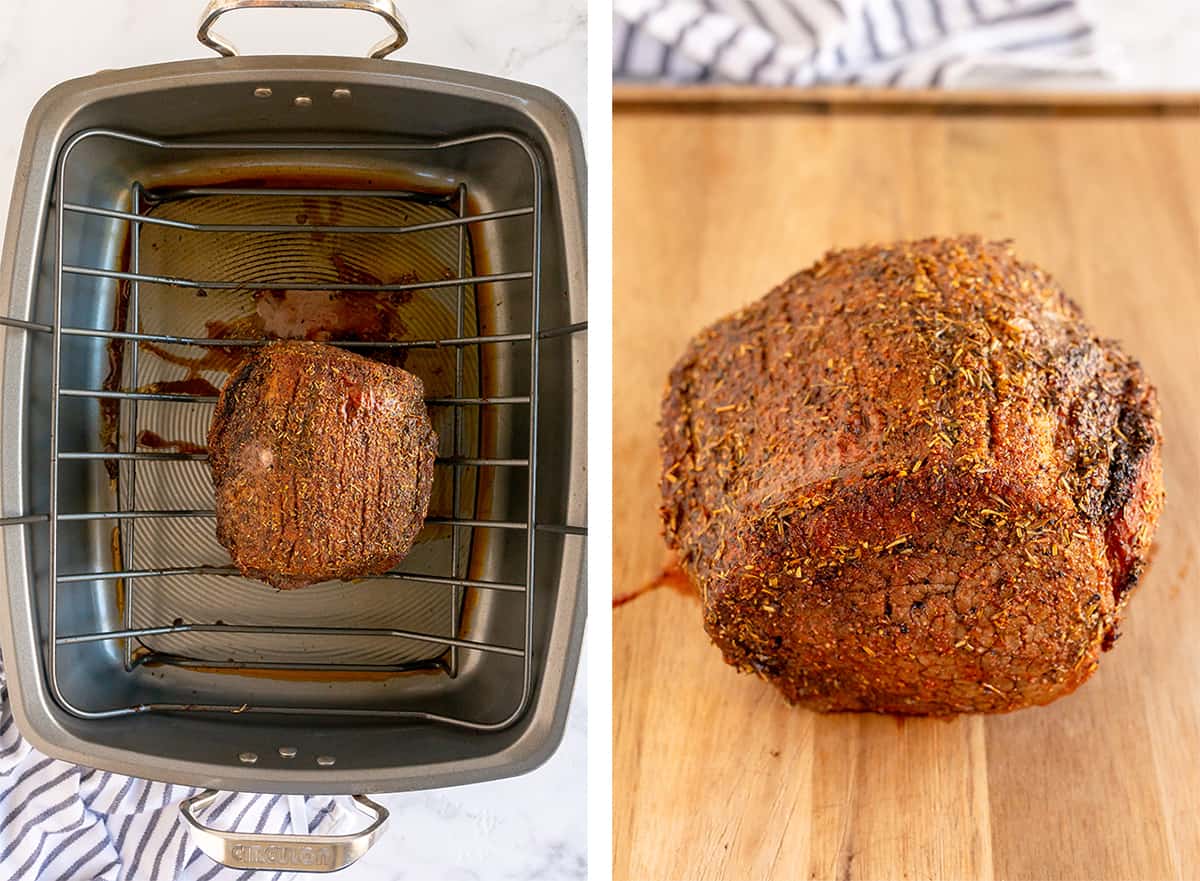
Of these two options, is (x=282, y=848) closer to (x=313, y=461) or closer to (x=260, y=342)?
(x=313, y=461)

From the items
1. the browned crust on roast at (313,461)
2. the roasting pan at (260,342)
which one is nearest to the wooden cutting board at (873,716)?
the roasting pan at (260,342)

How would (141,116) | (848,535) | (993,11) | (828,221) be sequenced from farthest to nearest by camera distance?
A: 1. (993,11)
2. (828,221)
3. (141,116)
4. (848,535)

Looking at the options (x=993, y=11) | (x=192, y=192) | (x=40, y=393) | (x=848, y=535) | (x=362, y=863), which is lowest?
(x=362, y=863)

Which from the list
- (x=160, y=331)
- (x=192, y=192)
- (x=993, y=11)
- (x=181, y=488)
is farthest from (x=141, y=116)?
(x=993, y=11)

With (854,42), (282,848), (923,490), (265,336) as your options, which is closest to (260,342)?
(265,336)

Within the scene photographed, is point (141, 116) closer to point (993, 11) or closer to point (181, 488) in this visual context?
point (181, 488)

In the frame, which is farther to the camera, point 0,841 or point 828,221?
point 828,221
